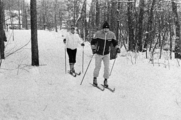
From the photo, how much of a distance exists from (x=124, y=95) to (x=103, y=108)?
4.07 feet

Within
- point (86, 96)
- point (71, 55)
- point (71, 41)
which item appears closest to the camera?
point (86, 96)

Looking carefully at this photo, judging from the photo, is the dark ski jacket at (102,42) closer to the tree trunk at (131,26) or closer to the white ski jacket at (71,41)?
the white ski jacket at (71,41)

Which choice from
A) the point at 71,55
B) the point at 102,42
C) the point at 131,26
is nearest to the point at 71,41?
the point at 71,55

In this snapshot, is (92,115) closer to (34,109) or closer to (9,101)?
(34,109)

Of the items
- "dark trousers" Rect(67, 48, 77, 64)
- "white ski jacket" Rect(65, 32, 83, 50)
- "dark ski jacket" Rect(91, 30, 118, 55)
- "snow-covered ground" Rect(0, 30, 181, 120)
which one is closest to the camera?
"snow-covered ground" Rect(0, 30, 181, 120)

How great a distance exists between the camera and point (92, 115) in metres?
4.64

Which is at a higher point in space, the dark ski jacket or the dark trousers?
the dark ski jacket

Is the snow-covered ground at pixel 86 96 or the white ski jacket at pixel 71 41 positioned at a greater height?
the white ski jacket at pixel 71 41

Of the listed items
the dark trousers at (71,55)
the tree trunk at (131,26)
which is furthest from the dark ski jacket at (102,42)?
the tree trunk at (131,26)

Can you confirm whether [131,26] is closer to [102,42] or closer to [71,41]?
[71,41]

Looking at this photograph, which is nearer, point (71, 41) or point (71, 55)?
point (71, 41)

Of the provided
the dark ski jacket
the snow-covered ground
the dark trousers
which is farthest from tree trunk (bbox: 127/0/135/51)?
the dark ski jacket

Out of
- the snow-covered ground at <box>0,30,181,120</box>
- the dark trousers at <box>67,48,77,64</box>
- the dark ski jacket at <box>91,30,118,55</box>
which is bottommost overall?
the snow-covered ground at <box>0,30,181,120</box>

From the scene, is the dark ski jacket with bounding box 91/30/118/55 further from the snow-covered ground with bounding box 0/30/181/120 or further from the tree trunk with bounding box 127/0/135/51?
the tree trunk with bounding box 127/0/135/51
